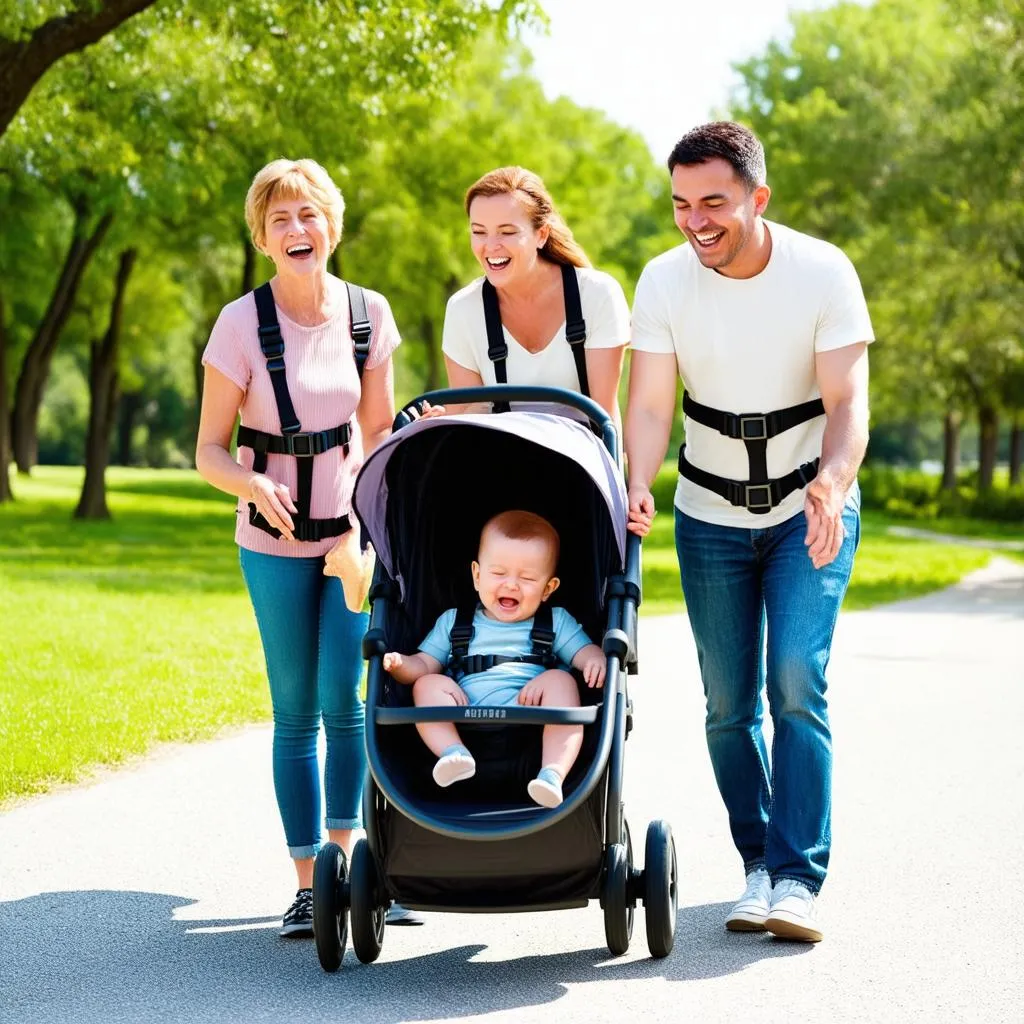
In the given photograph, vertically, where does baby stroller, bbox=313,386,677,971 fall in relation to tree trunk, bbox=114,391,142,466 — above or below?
above

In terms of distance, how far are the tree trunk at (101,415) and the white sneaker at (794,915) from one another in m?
23.1

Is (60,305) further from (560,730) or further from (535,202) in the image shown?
(560,730)

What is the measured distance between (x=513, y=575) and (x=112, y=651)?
23.0 ft

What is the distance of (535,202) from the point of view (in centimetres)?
476

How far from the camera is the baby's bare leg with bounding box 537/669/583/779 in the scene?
13.5 feet

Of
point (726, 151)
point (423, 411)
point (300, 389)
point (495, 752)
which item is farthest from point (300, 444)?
point (726, 151)

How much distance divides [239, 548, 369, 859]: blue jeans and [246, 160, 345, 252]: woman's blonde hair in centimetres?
100

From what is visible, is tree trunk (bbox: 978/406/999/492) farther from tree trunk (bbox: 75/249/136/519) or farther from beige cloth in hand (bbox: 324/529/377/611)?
beige cloth in hand (bbox: 324/529/377/611)

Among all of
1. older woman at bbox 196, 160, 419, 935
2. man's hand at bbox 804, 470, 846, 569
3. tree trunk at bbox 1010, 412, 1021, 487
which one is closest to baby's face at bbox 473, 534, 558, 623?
older woman at bbox 196, 160, 419, 935

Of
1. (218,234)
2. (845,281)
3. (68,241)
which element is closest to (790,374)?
(845,281)

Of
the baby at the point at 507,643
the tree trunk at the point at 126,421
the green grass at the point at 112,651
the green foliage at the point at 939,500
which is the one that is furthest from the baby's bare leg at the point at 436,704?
the tree trunk at the point at 126,421

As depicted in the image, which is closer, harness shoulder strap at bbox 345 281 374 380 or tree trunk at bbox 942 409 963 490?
harness shoulder strap at bbox 345 281 374 380

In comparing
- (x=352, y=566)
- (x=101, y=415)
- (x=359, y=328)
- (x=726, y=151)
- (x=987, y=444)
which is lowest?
(x=987, y=444)

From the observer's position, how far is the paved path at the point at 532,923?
13.2 feet
